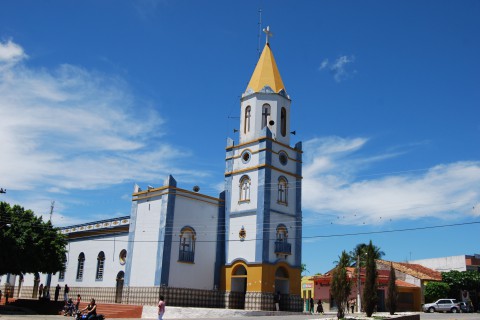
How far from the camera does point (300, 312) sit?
108 feet

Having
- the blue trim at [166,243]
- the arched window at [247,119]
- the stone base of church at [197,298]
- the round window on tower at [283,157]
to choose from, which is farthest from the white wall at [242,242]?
the arched window at [247,119]

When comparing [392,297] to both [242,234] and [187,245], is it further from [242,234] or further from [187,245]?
[187,245]

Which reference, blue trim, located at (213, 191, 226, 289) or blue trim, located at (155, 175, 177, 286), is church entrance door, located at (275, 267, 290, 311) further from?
blue trim, located at (155, 175, 177, 286)

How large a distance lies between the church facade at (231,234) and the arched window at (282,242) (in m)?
0.06

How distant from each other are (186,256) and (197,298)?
2700mm

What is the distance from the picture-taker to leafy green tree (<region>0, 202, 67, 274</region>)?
98.0 ft

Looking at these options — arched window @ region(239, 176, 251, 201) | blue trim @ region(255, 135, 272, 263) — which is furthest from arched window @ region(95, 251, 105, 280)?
blue trim @ region(255, 135, 272, 263)

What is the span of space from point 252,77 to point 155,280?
16.0 metres

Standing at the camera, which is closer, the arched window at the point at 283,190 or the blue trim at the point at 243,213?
the blue trim at the point at 243,213

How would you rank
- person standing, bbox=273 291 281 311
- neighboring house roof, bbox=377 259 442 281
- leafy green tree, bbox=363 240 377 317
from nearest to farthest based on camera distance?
1. leafy green tree, bbox=363 240 377 317
2. person standing, bbox=273 291 281 311
3. neighboring house roof, bbox=377 259 442 281

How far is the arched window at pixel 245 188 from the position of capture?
Result: 111 feet

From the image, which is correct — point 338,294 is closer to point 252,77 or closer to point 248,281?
point 248,281

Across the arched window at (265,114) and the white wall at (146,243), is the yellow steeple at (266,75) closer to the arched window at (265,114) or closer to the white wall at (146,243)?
the arched window at (265,114)

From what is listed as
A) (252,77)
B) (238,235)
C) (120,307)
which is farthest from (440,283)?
(120,307)
